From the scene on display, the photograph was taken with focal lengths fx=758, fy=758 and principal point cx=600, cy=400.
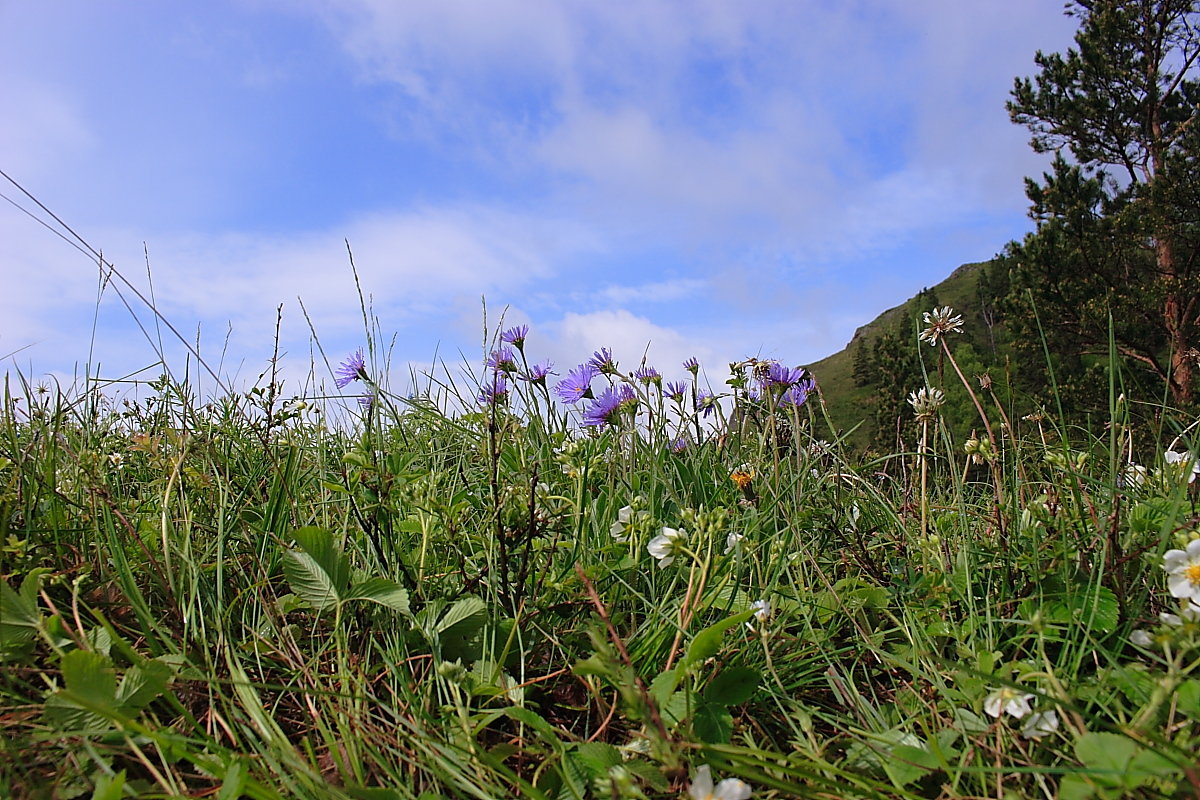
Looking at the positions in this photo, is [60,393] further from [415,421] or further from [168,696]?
[168,696]

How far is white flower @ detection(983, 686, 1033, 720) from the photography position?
3.10 feet

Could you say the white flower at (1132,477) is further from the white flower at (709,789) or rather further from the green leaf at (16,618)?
the green leaf at (16,618)

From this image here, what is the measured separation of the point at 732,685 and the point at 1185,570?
2.09 feet

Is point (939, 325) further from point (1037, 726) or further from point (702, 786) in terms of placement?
point (702, 786)

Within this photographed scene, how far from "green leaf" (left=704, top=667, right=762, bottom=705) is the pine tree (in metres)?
20.8

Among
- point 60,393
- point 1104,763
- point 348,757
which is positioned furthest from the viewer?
point 60,393

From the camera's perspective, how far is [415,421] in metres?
3.04

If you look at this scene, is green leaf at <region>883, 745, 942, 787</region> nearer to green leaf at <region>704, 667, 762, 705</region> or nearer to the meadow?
the meadow

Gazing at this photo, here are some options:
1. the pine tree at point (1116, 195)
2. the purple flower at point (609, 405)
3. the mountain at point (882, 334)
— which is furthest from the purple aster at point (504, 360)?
the mountain at point (882, 334)

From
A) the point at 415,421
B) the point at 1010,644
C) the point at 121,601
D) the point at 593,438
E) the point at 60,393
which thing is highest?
the point at 60,393

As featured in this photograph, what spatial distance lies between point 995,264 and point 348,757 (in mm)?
70714

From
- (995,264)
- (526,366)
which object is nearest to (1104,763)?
(526,366)

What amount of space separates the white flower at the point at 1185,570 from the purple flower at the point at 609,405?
147 centimetres

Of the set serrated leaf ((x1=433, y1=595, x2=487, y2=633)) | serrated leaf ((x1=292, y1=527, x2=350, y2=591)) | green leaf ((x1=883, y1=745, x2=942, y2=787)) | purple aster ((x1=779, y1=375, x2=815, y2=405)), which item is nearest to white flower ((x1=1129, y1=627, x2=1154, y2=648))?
green leaf ((x1=883, y1=745, x2=942, y2=787))
